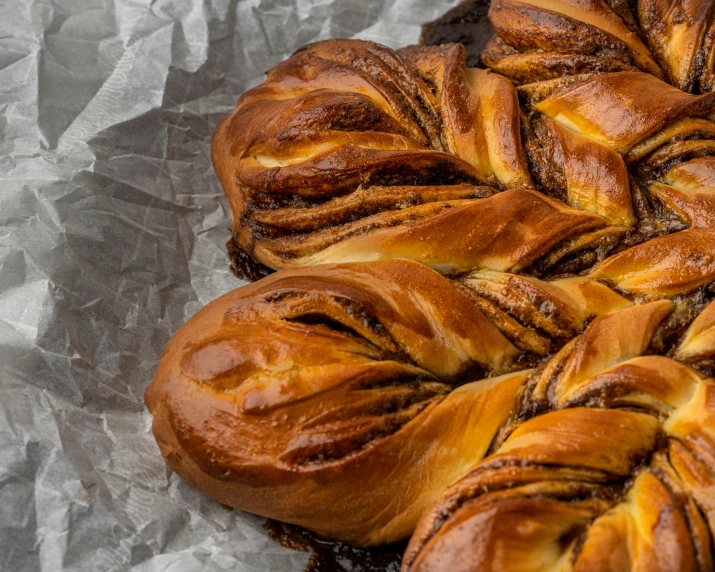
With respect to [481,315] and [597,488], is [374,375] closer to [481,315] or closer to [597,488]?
[481,315]

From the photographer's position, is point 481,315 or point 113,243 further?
point 113,243

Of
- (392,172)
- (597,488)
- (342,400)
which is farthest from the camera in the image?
(392,172)

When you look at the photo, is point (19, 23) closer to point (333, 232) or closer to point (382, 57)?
point (382, 57)

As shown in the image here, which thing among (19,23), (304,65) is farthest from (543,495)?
(19,23)

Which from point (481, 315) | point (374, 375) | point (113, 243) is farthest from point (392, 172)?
point (113, 243)

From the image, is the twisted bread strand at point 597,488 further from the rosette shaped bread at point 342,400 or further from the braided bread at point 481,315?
the rosette shaped bread at point 342,400

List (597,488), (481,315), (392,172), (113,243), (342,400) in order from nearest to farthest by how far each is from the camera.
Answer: (597,488), (342,400), (481,315), (392,172), (113,243)
